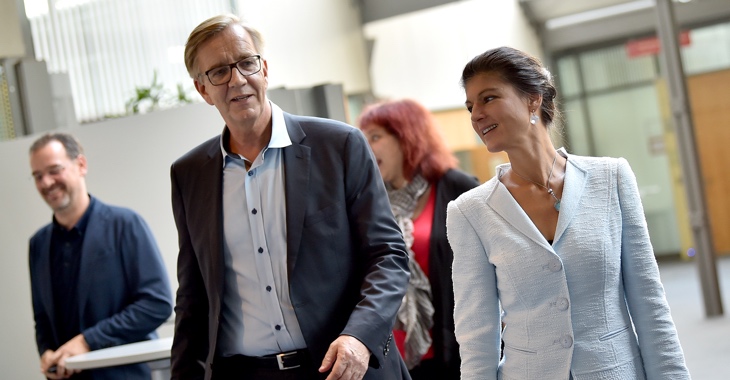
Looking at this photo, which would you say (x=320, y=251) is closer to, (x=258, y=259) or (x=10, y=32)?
(x=258, y=259)

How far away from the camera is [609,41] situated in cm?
855

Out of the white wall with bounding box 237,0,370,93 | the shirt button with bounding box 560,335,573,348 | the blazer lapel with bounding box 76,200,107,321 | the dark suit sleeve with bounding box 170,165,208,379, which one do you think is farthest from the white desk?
the white wall with bounding box 237,0,370,93

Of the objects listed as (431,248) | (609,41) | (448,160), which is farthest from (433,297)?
(609,41)

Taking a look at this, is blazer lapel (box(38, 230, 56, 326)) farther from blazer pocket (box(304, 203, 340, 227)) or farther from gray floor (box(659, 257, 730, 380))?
gray floor (box(659, 257, 730, 380))

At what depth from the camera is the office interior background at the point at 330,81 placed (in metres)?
5.79

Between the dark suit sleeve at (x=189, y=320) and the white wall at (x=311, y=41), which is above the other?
the white wall at (x=311, y=41)

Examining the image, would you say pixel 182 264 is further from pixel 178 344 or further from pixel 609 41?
pixel 609 41

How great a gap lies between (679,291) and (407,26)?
3.67 m

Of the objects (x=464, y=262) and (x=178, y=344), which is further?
(x=178, y=344)

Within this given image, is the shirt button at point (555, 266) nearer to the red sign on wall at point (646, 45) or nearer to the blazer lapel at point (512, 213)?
the blazer lapel at point (512, 213)

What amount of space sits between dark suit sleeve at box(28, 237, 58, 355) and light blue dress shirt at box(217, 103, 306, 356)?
2.15 metres

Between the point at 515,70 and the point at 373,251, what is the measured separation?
0.64 meters

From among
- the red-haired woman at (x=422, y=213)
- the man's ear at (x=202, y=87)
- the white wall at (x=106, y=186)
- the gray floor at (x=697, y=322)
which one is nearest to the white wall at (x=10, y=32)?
the white wall at (x=106, y=186)

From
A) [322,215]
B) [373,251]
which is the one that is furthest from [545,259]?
[322,215]
